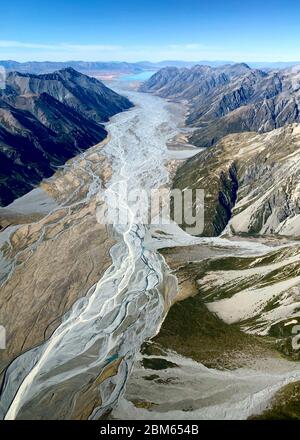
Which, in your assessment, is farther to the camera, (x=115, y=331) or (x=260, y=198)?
(x=260, y=198)

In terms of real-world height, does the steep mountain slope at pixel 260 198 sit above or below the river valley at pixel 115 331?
above

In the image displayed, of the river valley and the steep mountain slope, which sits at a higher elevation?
the steep mountain slope

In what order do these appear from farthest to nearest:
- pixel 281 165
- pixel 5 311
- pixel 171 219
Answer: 1. pixel 281 165
2. pixel 171 219
3. pixel 5 311

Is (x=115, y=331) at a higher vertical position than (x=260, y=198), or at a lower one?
lower

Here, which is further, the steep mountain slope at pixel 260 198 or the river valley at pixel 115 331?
the steep mountain slope at pixel 260 198

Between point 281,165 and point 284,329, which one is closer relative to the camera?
point 284,329

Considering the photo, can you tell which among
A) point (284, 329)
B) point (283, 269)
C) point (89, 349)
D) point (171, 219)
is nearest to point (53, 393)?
point (89, 349)

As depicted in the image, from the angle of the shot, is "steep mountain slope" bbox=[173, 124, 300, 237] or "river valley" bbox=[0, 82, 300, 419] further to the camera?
"steep mountain slope" bbox=[173, 124, 300, 237]
